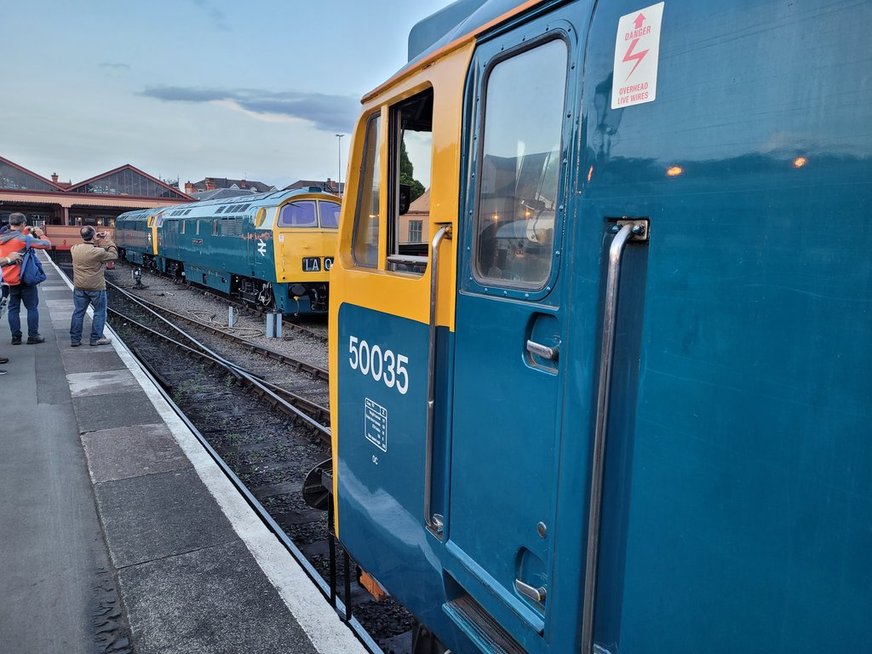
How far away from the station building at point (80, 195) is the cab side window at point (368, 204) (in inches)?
1875

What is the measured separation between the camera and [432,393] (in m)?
2.33

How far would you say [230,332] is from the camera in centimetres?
1320

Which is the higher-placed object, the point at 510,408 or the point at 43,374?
the point at 510,408

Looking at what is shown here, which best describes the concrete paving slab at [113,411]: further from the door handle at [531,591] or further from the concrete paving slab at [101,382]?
the door handle at [531,591]

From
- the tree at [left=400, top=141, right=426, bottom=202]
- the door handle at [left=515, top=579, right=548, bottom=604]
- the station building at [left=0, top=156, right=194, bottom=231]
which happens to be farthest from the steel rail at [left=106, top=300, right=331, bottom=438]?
the station building at [left=0, top=156, right=194, bottom=231]

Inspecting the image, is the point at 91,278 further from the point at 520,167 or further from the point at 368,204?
the point at 520,167

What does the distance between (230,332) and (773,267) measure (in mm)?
12968

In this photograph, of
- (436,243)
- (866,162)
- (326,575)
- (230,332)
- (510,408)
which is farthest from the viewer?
(230,332)

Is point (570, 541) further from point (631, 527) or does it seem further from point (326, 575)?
point (326, 575)

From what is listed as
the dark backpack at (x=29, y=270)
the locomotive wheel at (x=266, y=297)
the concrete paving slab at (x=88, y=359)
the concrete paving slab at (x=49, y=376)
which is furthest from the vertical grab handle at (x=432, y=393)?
the locomotive wheel at (x=266, y=297)

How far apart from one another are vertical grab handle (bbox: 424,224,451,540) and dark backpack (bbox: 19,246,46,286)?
28.9 ft

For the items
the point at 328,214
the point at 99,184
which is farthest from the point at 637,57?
the point at 99,184

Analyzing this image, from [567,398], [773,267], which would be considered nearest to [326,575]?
[567,398]

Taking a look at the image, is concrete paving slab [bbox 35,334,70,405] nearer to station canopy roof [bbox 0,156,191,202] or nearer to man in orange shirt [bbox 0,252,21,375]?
man in orange shirt [bbox 0,252,21,375]
